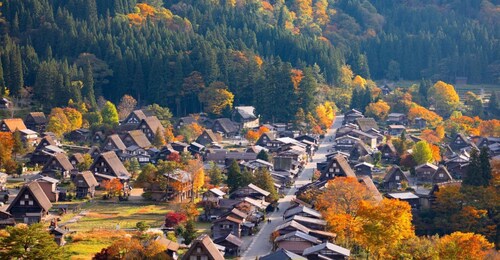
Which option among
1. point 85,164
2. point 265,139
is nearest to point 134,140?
point 85,164

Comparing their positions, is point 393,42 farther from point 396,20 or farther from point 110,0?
point 110,0

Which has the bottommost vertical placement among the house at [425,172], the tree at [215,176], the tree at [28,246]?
the house at [425,172]

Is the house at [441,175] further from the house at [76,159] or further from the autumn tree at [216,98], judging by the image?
the autumn tree at [216,98]

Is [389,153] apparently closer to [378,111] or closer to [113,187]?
[378,111]

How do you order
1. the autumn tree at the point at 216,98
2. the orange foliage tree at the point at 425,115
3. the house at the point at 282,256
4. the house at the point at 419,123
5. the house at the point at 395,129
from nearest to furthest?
the house at the point at 282,256 → the house at the point at 395,129 → the autumn tree at the point at 216,98 → the house at the point at 419,123 → the orange foliage tree at the point at 425,115

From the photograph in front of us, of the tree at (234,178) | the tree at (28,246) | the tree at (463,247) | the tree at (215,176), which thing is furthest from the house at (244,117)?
the tree at (28,246)

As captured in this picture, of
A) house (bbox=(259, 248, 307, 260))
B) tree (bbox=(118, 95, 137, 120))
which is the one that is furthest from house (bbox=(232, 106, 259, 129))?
house (bbox=(259, 248, 307, 260))

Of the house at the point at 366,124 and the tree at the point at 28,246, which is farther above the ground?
the tree at the point at 28,246

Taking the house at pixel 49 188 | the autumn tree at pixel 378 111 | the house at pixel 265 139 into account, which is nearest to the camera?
the house at pixel 49 188
